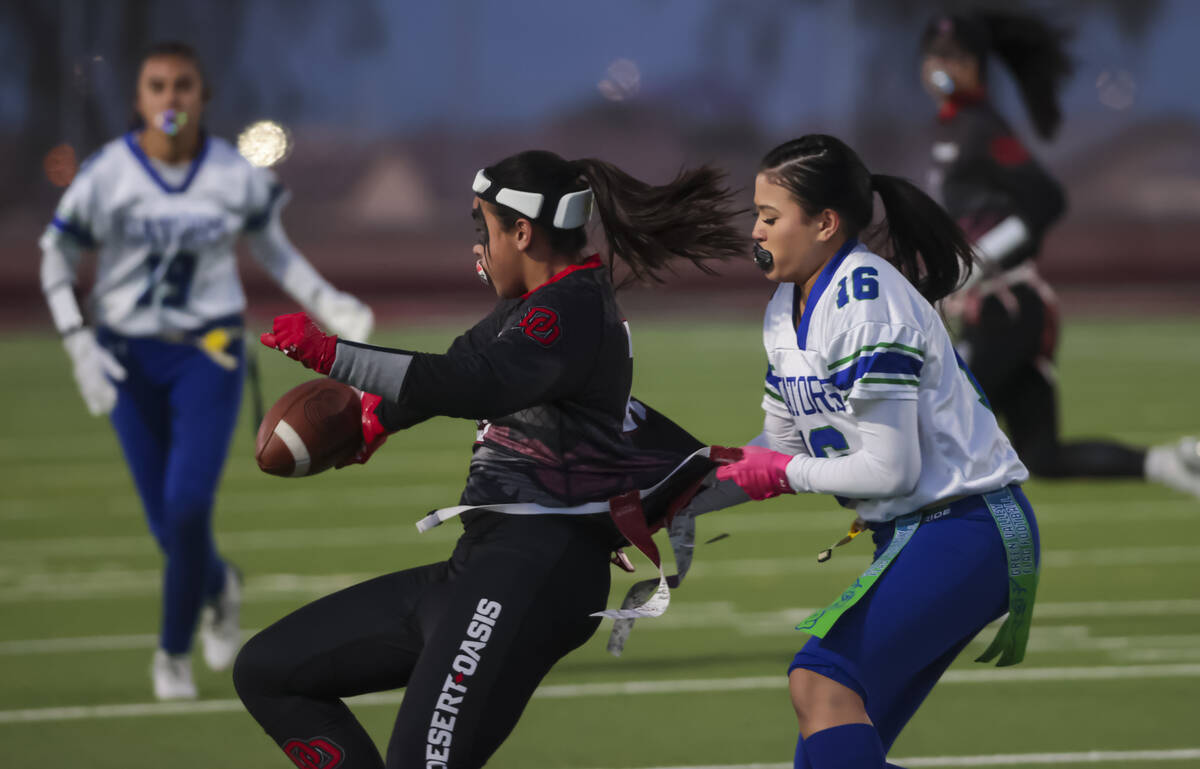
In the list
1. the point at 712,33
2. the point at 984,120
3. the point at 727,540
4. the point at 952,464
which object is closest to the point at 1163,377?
the point at 727,540

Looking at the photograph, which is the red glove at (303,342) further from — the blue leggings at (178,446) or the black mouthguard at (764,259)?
the blue leggings at (178,446)

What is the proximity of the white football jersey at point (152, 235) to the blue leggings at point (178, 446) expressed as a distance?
0.13m

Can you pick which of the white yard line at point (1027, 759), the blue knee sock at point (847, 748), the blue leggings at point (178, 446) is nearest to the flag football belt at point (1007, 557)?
the blue knee sock at point (847, 748)

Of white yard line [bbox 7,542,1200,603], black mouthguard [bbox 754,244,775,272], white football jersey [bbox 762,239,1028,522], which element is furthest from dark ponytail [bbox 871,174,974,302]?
white yard line [bbox 7,542,1200,603]

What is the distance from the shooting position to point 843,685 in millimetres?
3445

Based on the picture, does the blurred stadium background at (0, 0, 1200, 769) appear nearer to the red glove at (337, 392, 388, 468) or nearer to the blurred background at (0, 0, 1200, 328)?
the blurred background at (0, 0, 1200, 328)

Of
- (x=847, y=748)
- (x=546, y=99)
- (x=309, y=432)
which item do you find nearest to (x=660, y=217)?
(x=309, y=432)

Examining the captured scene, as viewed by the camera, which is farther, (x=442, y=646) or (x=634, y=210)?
(x=634, y=210)

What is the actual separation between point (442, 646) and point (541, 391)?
1.81ft

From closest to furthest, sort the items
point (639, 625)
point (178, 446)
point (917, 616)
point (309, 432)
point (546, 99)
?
point (917, 616) < point (309, 432) < point (178, 446) < point (639, 625) < point (546, 99)

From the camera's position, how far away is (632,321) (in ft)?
88.0

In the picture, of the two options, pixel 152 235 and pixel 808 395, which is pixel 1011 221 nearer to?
pixel 152 235

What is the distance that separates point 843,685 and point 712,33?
29.9 m

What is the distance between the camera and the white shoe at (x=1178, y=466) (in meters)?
7.79
